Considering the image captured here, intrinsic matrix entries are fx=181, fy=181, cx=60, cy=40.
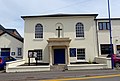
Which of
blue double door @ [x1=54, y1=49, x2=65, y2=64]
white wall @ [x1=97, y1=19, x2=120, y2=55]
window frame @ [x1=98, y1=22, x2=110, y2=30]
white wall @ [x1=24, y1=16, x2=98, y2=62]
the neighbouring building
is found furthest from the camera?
the neighbouring building

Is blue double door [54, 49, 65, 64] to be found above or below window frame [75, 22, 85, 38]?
below

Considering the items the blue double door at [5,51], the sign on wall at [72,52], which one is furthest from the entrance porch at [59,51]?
the blue double door at [5,51]

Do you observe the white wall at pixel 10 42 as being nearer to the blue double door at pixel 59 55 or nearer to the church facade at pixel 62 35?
the church facade at pixel 62 35

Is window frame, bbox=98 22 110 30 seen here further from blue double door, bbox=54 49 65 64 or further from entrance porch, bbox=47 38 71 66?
blue double door, bbox=54 49 65 64

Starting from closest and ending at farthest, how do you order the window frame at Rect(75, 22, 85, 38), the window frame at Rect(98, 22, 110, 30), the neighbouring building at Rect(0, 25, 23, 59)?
the window frame at Rect(75, 22, 85, 38) < the window frame at Rect(98, 22, 110, 30) < the neighbouring building at Rect(0, 25, 23, 59)

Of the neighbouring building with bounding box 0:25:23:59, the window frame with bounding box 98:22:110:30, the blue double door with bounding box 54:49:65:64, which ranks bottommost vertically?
the blue double door with bounding box 54:49:65:64

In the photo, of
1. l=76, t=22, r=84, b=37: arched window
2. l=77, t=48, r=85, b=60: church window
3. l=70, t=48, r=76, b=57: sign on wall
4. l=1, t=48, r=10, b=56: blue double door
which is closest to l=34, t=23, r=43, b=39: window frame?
l=70, t=48, r=76, b=57: sign on wall

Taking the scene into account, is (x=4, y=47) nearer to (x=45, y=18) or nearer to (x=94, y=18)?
(x=45, y=18)

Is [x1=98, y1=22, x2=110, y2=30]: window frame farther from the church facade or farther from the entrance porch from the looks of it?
the entrance porch

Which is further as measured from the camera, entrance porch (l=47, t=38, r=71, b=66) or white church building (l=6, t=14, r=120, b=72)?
white church building (l=6, t=14, r=120, b=72)

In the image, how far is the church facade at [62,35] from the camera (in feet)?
84.0

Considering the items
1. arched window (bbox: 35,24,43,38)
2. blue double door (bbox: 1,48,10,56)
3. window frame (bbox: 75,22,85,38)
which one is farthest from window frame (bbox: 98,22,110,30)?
blue double door (bbox: 1,48,10,56)

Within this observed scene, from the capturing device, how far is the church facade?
2561 centimetres

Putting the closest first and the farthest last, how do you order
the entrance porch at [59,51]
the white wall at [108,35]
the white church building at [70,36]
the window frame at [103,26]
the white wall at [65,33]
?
the entrance porch at [59,51] → the white church building at [70,36] → the white wall at [65,33] → the white wall at [108,35] → the window frame at [103,26]
